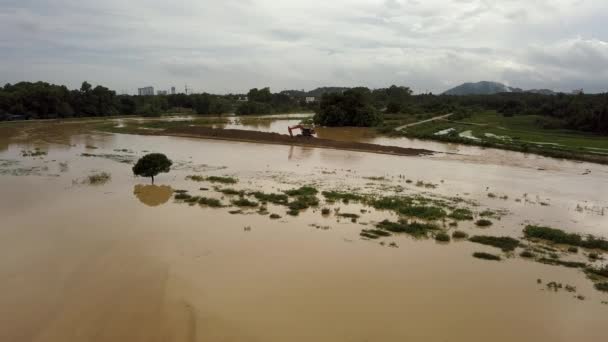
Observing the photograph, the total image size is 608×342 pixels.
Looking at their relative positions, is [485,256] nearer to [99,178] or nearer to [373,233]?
[373,233]

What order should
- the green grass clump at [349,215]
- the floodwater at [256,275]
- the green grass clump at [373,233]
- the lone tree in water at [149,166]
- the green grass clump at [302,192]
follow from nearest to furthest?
the floodwater at [256,275] → the green grass clump at [373,233] → the green grass clump at [349,215] → the green grass clump at [302,192] → the lone tree in water at [149,166]

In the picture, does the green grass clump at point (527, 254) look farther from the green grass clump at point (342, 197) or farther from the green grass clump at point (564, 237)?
the green grass clump at point (342, 197)

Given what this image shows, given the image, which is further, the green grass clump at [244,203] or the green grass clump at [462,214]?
the green grass clump at [244,203]

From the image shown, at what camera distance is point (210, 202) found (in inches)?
592

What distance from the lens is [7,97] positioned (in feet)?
175

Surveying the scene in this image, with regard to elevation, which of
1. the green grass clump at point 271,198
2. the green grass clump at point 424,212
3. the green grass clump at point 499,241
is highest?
the green grass clump at point 271,198

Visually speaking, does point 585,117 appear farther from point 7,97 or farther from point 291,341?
point 7,97

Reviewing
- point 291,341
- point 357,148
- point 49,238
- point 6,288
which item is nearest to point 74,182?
point 49,238

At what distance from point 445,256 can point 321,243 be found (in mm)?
3242

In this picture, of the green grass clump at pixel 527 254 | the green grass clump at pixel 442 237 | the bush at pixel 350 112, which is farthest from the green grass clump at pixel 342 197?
the bush at pixel 350 112

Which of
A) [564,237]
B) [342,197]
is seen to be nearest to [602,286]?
[564,237]

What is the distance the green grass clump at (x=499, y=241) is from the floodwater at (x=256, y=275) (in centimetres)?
42

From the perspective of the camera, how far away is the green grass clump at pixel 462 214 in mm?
13875

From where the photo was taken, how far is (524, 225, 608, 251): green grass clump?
39.0 feet
